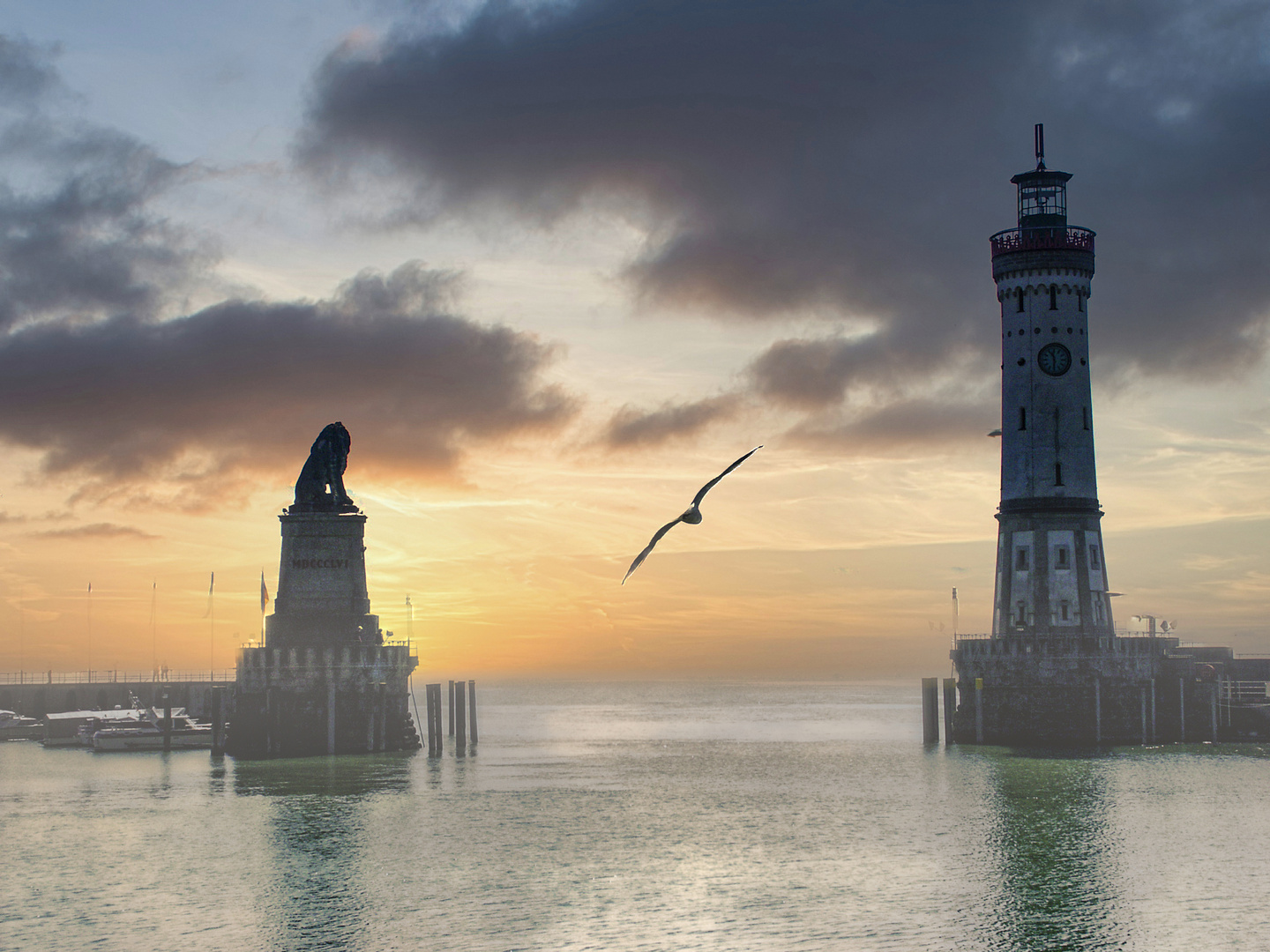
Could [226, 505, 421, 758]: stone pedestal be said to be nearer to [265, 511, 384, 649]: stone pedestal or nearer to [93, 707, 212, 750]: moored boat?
[265, 511, 384, 649]: stone pedestal

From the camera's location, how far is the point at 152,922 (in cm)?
4459

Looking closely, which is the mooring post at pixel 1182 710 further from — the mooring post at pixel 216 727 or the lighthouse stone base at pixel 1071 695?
the mooring post at pixel 216 727

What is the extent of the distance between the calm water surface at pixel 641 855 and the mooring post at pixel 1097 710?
157 cm

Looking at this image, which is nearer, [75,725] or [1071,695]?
[1071,695]

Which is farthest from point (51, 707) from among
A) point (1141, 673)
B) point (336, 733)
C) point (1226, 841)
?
point (1226, 841)

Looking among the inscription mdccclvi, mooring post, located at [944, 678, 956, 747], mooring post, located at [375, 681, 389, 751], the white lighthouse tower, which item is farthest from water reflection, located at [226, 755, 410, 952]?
the white lighthouse tower

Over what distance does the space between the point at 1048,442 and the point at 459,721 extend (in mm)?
48849

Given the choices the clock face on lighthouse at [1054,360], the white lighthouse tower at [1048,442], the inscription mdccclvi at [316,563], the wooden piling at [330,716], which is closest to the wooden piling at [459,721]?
the wooden piling at [330,716]

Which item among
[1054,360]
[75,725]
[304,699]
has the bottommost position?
[75,725]

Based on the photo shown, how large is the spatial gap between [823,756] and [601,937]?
6510 cm

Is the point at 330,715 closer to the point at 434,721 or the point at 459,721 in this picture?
the point at 434,721

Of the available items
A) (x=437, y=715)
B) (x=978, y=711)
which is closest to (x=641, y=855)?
(x=978, y=711)

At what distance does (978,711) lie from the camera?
284ft

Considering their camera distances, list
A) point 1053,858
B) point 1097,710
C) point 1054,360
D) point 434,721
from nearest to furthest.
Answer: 1. point 1053,858
2. point 1097,710
3. point 1054,360
4. point 434,721
